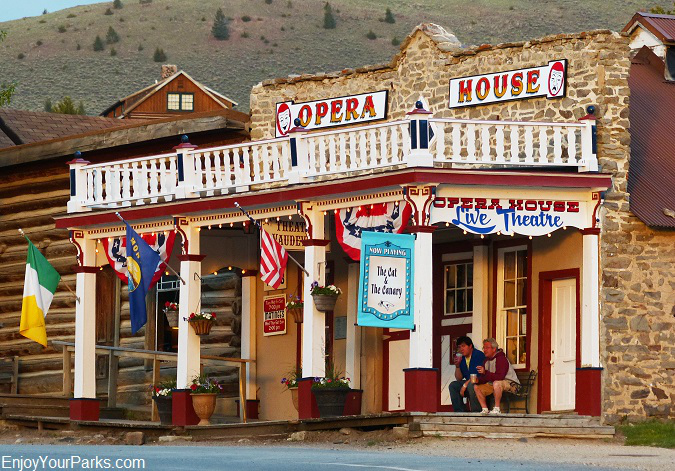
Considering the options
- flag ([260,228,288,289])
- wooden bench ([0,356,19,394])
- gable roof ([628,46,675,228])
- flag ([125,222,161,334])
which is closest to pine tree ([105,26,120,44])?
wooden bench ([0,356,19,394])

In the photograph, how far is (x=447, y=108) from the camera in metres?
24.8

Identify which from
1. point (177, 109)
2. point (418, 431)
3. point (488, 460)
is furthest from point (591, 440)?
point (177, 109)

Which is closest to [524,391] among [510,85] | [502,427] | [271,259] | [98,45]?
[502,427]

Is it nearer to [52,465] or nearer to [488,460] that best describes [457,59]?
[488,460]

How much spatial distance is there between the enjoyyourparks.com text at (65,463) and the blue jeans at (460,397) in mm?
6446

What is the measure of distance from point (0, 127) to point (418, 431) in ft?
52.5

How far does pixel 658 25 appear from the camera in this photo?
94.5 feet

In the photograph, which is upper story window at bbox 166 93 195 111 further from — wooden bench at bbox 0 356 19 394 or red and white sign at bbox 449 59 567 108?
red and white sign at bbox 449 59 567 108

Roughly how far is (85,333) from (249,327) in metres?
3.17

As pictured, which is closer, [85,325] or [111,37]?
[85,325]

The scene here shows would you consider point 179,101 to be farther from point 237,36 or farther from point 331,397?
point 331,397

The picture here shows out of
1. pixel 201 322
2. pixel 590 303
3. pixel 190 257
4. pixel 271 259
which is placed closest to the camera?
pixel 590 303

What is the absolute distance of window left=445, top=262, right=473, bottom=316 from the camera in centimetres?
2423

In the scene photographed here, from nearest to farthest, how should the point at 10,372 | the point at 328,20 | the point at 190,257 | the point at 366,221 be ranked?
the point at 366,221
the point at 190,257
the point at 10,372
the point at 328,20
